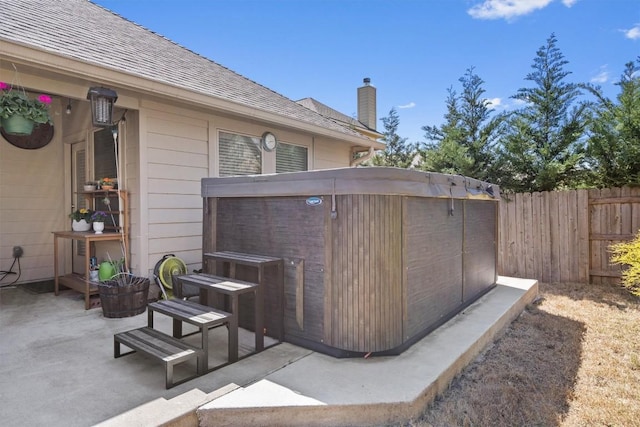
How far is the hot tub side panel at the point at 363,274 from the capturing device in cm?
279

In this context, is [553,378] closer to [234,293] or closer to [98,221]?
[234,293]

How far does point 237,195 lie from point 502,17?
845 centimetres

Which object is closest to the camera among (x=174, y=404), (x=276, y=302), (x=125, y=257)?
(x=174, y=404)

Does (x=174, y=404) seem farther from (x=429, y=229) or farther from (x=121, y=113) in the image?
(x=121, y=113)

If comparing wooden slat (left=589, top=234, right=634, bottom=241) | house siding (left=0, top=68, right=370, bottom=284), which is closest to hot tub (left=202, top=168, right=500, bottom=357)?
house siding (left=0, top=68, right=370, bottom=284)

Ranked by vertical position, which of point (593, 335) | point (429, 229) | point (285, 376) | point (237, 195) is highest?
point (237, 195)

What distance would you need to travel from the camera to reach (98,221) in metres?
4.40

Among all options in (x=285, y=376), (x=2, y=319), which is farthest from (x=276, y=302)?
(x=2, y=319)

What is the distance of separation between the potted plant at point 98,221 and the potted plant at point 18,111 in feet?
4.14

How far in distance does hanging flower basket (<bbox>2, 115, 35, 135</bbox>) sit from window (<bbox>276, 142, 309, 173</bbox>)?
330cm

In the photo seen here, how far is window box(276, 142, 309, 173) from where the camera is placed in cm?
609

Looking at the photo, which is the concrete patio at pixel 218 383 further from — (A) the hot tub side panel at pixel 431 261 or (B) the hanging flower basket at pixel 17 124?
(B) the hanging flower basket at pixel 17 124

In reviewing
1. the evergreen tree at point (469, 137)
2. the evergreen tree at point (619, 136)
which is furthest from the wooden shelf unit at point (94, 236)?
the evergreen tree at point (619, 136)

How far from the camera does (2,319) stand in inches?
147
